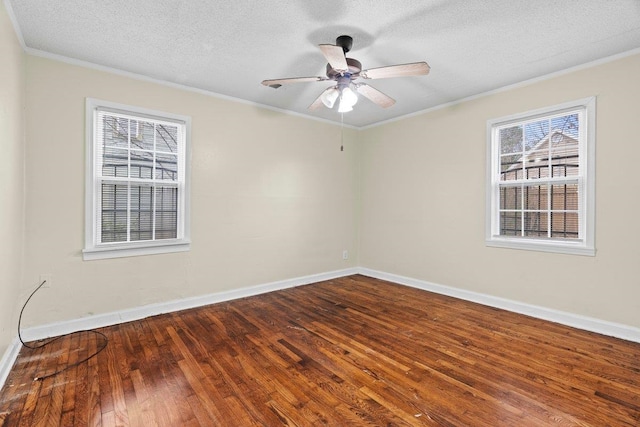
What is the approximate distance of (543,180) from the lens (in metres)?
3.47

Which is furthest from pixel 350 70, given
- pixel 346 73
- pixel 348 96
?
pixel 348 96

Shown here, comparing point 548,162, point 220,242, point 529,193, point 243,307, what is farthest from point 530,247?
point 220,242

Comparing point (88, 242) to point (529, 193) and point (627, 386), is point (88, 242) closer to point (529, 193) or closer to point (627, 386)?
point (627, 386)

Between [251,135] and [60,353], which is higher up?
[251,135]

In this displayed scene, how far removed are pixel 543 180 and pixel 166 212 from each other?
4.36 m

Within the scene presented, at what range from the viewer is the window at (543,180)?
3166 mm

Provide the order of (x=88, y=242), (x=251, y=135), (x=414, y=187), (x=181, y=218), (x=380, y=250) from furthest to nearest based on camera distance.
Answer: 1. (x=380, y=250)
2. (x=414, y=187)
3. (x=251, y=135)
4. (x=181, y=218)
5. (x=88, y=242)

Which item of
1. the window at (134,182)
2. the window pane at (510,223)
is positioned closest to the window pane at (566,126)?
the window pane at (510,223)

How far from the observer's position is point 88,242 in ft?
10.2

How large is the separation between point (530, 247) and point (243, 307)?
343 centimetres

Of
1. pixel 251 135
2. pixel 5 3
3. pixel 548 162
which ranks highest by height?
pixel 5 3

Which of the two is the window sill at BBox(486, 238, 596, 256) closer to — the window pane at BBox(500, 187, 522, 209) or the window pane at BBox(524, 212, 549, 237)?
the window pane at BBox(524, 212, 549, 237)

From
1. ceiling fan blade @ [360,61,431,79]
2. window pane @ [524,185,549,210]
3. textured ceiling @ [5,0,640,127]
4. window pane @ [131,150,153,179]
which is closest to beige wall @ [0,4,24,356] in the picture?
textured ceiling @ [5,0,640,127]

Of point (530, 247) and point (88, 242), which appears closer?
point (88, 242)
